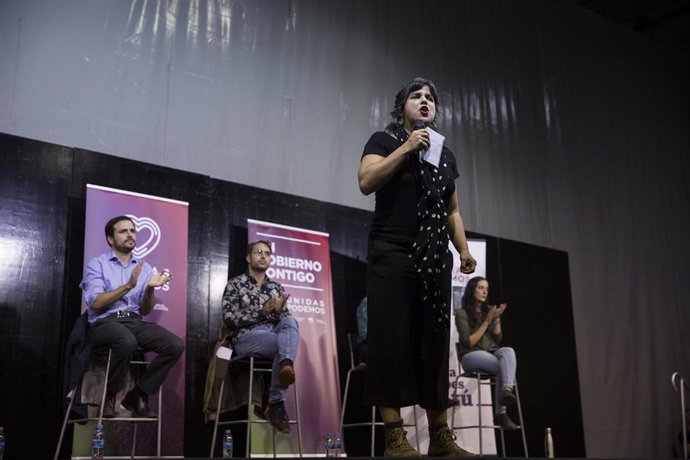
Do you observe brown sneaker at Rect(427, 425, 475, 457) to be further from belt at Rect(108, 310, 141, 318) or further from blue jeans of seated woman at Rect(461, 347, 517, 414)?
blue jeans of seated woman at Rect(461, 347, 517, 414)

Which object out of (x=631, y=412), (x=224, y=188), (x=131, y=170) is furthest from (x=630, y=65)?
(x=131, y=170)

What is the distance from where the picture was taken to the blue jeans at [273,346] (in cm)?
496

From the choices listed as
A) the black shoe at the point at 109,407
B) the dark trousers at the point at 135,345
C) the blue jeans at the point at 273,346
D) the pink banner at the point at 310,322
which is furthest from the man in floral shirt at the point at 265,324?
the black shoe at the point at 109,407

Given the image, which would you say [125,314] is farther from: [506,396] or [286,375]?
[506,396]

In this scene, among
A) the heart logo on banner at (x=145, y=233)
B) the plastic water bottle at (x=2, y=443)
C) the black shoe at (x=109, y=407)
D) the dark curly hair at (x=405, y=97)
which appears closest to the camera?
the dark curly hair at (x=405, y=97)

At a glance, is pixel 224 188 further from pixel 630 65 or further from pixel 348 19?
pixel 630 65

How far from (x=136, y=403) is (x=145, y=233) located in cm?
108

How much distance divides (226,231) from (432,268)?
3.13 m

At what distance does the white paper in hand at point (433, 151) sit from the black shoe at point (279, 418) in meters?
2.74

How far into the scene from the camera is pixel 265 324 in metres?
5.16

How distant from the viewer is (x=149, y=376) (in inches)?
182

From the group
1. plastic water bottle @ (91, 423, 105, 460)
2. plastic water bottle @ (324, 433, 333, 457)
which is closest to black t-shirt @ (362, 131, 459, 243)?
plastic water bottle @ (91, 423, 105, 460)

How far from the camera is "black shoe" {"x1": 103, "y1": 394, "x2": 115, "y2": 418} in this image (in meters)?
4.41

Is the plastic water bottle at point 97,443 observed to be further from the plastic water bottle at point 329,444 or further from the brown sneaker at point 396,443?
the brown sneaker at point 396,443
